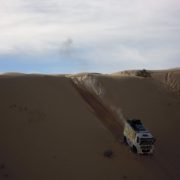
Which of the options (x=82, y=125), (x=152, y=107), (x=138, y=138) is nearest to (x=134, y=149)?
(x=138, y=138)

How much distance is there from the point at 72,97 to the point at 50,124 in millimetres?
4093

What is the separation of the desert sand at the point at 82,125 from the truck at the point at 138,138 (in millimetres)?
435

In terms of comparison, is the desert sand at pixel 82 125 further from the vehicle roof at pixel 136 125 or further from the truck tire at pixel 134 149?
the vehicle roof at pixel 136 125

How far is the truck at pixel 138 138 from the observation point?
3309 cm

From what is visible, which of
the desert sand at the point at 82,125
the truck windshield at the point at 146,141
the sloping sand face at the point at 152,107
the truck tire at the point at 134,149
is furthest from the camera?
the sloping sand face at the point at 152,107

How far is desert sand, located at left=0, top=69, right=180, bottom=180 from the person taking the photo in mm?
31812

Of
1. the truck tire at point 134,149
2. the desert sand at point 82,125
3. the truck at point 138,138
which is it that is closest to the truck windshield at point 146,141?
the truck at point 138,138

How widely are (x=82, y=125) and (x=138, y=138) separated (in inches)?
165

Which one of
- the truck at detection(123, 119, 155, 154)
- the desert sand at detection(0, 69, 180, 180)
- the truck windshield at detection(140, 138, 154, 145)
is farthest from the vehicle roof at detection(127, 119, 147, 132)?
the desert sand at detection(0, 69, 180, 180)

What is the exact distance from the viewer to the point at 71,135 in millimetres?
34562

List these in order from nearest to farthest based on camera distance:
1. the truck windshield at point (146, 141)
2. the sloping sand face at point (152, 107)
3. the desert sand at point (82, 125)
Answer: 1. the desert sand at point (82, 125)
2. the truck windshield at point (146, 141)
3. the sloping sand face at point (152, 107)

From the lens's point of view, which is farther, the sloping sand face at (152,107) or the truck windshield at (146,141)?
the sloping sand face at (152,107)

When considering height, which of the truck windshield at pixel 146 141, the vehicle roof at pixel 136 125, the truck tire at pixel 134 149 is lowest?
the truck tire at pixel 134 149

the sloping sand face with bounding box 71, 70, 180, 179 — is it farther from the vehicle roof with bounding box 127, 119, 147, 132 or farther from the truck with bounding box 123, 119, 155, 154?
the vehicle roof with bounding box 127, 119, 147, 132
